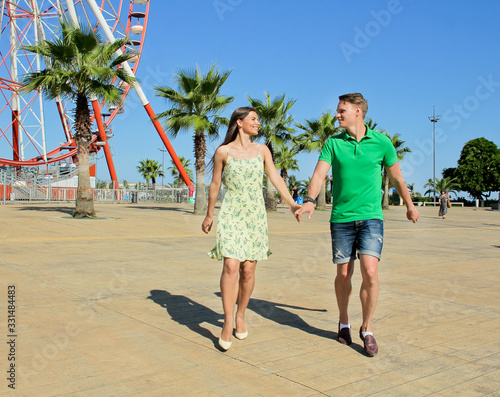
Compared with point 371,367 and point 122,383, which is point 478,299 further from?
point 122,383

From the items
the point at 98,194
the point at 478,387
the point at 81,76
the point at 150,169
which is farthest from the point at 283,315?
the point at 150,169

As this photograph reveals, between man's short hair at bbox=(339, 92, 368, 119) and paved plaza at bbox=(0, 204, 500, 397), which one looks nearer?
paved plaza at bbox=(0, 204, 500, 397)

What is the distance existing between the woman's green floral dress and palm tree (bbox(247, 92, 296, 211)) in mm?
24417

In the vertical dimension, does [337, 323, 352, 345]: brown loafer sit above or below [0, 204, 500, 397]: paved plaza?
above

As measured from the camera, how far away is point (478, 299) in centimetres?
541

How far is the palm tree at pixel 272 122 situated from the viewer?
28.4 m

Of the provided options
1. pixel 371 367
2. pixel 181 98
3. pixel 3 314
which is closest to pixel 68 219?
pixel 181 98

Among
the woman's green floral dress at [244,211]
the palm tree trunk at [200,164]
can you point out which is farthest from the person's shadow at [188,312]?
the palm tree trunk at [200,164]

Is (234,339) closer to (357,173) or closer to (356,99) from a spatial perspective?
(357,173)

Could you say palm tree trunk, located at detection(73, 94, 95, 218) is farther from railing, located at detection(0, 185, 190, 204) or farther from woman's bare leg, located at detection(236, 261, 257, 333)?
railing, located at detection(0, 185, 190, 204)

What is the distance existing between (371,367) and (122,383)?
151 cm

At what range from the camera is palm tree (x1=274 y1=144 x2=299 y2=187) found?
34281 mm

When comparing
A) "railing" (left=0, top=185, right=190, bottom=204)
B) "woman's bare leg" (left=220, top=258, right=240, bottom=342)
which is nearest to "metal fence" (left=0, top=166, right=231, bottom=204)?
"railing" (left=0, top=185, right=190, bottom=204)

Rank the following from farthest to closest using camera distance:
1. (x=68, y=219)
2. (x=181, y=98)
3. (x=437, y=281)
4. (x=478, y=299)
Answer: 1. (x=181, y=98)
2. (x=68, y=219)
3. (x=437, y=281)
4. (x=478, y=299)
